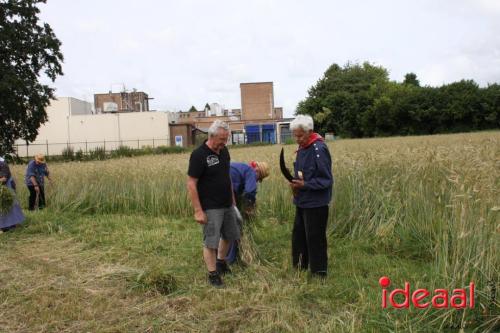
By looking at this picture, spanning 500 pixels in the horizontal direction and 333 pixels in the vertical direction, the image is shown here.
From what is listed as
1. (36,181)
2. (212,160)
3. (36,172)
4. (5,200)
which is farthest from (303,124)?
(36,172)

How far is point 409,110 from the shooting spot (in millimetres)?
51656

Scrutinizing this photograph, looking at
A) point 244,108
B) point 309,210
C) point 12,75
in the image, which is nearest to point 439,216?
point 309,210

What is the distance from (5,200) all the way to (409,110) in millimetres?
49665

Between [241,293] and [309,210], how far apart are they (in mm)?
1099

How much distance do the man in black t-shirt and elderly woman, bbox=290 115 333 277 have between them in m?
0.73

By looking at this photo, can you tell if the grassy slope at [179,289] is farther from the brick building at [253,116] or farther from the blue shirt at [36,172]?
the brick building at [253,116]

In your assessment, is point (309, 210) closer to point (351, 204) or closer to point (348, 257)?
point (348, 257)

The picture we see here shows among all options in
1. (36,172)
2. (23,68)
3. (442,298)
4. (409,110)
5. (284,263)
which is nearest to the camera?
(442,298)

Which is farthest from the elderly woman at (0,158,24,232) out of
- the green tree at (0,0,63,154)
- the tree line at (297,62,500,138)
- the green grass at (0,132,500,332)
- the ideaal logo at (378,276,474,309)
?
the tree line at (297,62,500,138)

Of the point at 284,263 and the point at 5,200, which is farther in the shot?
the point at 5,200

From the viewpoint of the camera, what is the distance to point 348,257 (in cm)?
540

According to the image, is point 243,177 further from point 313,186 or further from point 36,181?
point 36,181

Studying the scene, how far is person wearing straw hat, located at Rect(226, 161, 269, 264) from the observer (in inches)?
208

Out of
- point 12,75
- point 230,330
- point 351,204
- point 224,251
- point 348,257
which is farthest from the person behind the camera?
point 12,75
